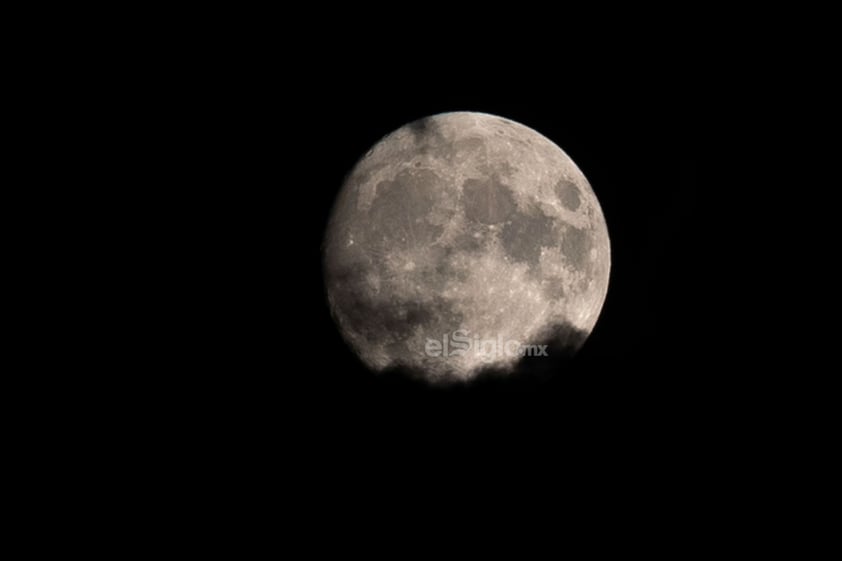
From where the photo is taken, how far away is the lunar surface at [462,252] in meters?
3.24

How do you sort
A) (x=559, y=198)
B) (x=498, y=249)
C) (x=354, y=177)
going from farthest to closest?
(x=354, y=177)
(x=559, y=198)
(x=498, y=249)

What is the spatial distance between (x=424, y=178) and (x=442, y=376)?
1.32 metres

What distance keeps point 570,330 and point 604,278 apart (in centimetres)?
51

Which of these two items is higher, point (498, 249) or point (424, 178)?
point (424, 178)

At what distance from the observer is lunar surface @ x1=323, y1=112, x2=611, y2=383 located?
10.6 feet

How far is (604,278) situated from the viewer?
12.7 ft

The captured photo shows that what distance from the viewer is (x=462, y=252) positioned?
3207 millimetres

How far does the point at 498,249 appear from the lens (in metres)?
3.22

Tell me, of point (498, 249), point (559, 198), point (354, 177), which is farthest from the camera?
point (354, 177)

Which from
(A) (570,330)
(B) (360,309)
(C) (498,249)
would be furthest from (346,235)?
(A) (570,330)

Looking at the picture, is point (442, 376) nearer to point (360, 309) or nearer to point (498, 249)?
point (360, 309)

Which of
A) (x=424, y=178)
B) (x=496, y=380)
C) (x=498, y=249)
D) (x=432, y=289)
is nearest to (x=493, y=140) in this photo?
(x=424, y=178)

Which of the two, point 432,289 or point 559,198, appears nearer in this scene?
point 432,289

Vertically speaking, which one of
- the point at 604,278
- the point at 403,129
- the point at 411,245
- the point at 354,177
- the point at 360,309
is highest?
the point at 403,129
